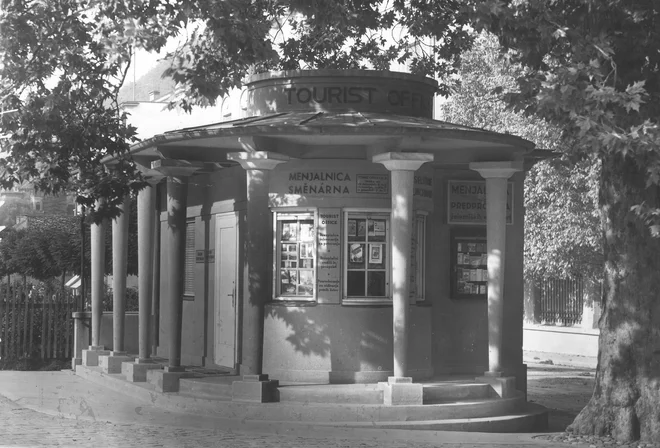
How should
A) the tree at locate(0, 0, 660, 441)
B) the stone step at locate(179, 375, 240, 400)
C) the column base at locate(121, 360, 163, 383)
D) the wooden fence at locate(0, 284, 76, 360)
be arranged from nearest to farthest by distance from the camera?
the tree at locate(0, 0, 660, 441) → the stone step at locate(179, 375, 240, 400) → the column base at locate(121, 360, 163, 383) → the wooden fence at locate(0, 284, 76, 360)

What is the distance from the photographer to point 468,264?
15.4 meters

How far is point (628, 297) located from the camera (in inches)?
480

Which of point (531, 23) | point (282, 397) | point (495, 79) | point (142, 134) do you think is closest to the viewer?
point (531, 23)

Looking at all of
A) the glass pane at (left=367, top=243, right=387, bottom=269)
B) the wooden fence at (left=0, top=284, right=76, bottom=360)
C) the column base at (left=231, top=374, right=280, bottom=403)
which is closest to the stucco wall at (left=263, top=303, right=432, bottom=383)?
the glass pane at (left=367, top=243, right=387, bottom=269)

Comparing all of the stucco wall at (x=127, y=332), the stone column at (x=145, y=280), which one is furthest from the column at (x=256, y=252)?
the stucco wall at (x=127, y=332)

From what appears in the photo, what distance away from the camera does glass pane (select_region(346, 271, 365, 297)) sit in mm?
14305

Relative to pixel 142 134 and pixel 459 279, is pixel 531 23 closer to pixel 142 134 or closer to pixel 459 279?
pixel 459 279

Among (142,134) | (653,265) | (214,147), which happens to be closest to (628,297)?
(653,265)

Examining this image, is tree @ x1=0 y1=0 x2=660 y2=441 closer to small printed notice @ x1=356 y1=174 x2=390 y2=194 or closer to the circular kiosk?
the circular kiosk

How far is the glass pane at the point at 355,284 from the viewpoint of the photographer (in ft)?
46.9

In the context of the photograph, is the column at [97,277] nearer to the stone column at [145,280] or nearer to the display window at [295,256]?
the stone column at [145,280]

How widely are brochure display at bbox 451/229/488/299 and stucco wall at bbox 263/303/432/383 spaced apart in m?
1.49

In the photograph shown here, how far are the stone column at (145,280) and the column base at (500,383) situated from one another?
16.0 ft

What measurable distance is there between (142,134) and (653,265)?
193 feet
